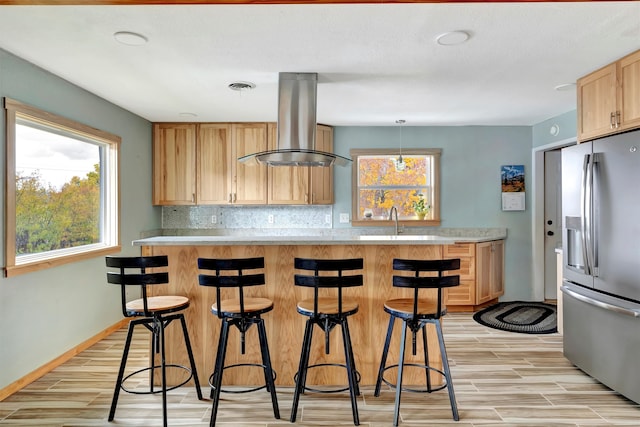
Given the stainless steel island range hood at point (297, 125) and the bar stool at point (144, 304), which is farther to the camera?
the stainless steel island range hood at point (297, 125)

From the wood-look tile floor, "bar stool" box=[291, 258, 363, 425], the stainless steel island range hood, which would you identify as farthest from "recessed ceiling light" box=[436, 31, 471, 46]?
the wood-look tile floor

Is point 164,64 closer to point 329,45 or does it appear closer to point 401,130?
point 329,45

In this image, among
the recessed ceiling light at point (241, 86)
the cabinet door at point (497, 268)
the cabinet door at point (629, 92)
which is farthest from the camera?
the cabinet door at point (497, 268)

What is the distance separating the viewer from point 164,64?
3.07m

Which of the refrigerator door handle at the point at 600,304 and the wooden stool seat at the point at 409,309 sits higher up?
the wooden stool seat at the point at 409,309

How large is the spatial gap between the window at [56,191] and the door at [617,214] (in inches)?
155

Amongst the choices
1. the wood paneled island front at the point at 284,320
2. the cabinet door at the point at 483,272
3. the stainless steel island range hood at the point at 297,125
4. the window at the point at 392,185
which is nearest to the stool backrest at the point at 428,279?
the wood paneled island front at the point at 284,320

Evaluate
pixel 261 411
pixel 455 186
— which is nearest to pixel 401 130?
pixel 455 186

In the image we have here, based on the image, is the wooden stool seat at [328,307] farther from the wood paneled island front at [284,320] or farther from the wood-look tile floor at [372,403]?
the wood-look tile floor at [372,403]

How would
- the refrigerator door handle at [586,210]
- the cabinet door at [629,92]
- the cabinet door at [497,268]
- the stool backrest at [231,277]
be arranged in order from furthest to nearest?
the cabinet door at [497,268]
the refrigerator door handle at [586,210]
the cabinet door at [629,92]
the stool backrest at [231,277]

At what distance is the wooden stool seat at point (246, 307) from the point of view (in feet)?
8.14

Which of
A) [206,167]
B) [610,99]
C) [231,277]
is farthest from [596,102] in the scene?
[206,167]

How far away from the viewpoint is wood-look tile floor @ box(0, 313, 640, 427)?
7.98 feet

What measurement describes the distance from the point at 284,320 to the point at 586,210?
7.25 ft
